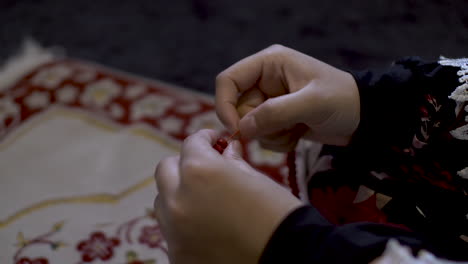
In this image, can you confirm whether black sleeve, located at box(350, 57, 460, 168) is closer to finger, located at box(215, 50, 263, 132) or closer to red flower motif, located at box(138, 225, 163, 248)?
finger, located at box(215, 50, 263, 132)

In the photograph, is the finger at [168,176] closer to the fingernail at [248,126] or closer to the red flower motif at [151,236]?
the fingernail at [248,126]

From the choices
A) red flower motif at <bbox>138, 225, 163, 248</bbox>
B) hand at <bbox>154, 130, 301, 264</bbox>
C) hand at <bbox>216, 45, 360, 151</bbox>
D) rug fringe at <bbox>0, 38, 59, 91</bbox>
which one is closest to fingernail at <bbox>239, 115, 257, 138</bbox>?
hand at <bbox>216, 45, 360, 151</bbox>

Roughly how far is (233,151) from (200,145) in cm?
4

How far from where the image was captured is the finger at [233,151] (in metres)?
0.46

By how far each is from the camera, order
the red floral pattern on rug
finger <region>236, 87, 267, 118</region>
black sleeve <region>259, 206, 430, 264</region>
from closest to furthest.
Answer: black sleeve <region>259, 206, 430, 264</region> → finger <region>236, 87, 267, 118</region> → the red floral pattern on rug

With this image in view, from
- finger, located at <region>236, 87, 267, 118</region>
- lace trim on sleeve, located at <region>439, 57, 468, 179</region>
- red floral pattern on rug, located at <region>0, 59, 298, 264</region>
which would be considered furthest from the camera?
red floral pattern on rug, located at <region>0, 59, 298, 264</region>

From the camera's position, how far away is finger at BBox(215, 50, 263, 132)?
0.56m

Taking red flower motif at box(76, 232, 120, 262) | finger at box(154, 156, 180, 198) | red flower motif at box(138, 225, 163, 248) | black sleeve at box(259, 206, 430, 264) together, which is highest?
finger at box(154, 156, 180, 198)

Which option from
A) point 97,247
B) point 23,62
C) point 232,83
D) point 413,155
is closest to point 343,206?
point 413,155

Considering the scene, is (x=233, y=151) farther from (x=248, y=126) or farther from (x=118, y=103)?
(x=118, y=103)

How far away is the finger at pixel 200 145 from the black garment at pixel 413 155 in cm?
11

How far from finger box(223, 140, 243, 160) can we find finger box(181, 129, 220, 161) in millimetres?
17

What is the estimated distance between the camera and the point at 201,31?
123cm

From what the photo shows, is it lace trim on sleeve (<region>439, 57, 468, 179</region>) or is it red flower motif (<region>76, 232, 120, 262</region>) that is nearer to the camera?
lace trim on sleeve (<region>439, 57, 468, 179</region>)
